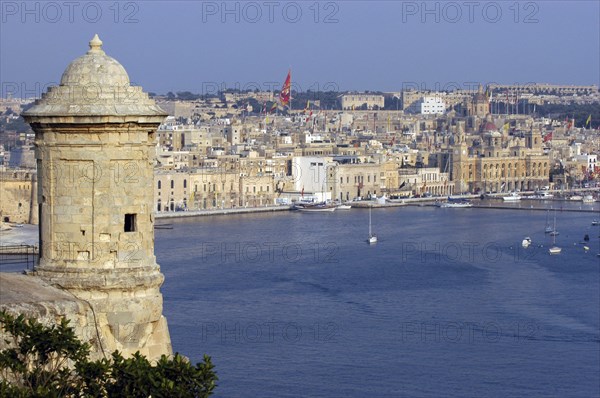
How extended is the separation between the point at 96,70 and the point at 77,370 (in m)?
0.60

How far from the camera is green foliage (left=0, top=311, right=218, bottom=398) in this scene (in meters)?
2.83

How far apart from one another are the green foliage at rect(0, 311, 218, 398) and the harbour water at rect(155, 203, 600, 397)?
29.2ft

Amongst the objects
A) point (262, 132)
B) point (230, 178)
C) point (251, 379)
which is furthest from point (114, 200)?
point (262, 132)

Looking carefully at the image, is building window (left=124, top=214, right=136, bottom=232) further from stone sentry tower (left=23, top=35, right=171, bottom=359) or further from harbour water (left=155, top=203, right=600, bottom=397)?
harbour water (left=155, top=203, right=600, bottom=397)

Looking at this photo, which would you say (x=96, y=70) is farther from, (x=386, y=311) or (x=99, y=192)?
(x=386, y=311)

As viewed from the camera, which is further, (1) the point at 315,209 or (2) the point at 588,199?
(2) the point at 588,199

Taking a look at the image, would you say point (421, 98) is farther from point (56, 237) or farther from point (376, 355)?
point (56, 237)

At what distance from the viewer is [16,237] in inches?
892

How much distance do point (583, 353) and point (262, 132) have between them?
1544 inches

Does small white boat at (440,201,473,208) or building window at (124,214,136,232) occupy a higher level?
building window at (124,214,136,232)

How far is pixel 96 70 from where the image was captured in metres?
3.13

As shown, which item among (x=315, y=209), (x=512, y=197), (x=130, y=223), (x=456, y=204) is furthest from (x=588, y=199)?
(x=130, y=223)

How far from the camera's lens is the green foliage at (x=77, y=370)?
2.83 meters

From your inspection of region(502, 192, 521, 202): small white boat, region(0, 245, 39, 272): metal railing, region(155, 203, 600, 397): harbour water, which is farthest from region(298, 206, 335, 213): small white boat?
region(0, 245, 39, 272): metal railing
